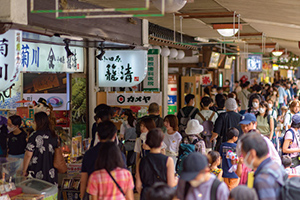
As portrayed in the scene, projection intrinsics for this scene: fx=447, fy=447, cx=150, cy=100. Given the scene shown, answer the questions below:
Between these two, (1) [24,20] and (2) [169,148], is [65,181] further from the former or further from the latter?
(1) [24,20]

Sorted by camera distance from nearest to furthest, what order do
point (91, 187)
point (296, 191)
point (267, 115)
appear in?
point (296, 191), point (91, 187), point (267, 115)

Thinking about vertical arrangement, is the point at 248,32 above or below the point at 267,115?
above

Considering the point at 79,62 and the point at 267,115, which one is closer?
the point at 267,115

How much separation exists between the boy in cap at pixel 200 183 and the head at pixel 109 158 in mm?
996

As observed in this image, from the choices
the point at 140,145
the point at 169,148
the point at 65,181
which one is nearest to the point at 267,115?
the point at 169,148

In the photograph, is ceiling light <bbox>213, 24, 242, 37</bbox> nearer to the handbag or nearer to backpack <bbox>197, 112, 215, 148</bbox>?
backpack <bbox>197, 112, 215, 148</bbox>

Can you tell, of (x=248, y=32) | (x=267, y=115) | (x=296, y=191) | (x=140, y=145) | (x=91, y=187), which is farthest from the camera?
(x=248, y=32)

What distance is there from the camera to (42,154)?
6500mm

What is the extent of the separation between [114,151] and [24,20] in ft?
5.69

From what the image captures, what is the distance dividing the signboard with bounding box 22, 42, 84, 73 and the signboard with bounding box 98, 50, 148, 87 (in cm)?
75

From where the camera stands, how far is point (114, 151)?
4633 millimetres

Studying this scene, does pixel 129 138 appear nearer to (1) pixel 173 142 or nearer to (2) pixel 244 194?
(1) pixel 173 142

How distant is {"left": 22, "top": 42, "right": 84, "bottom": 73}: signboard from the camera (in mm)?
7562

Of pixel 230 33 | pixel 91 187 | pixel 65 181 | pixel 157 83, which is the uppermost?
pixel 230 33
